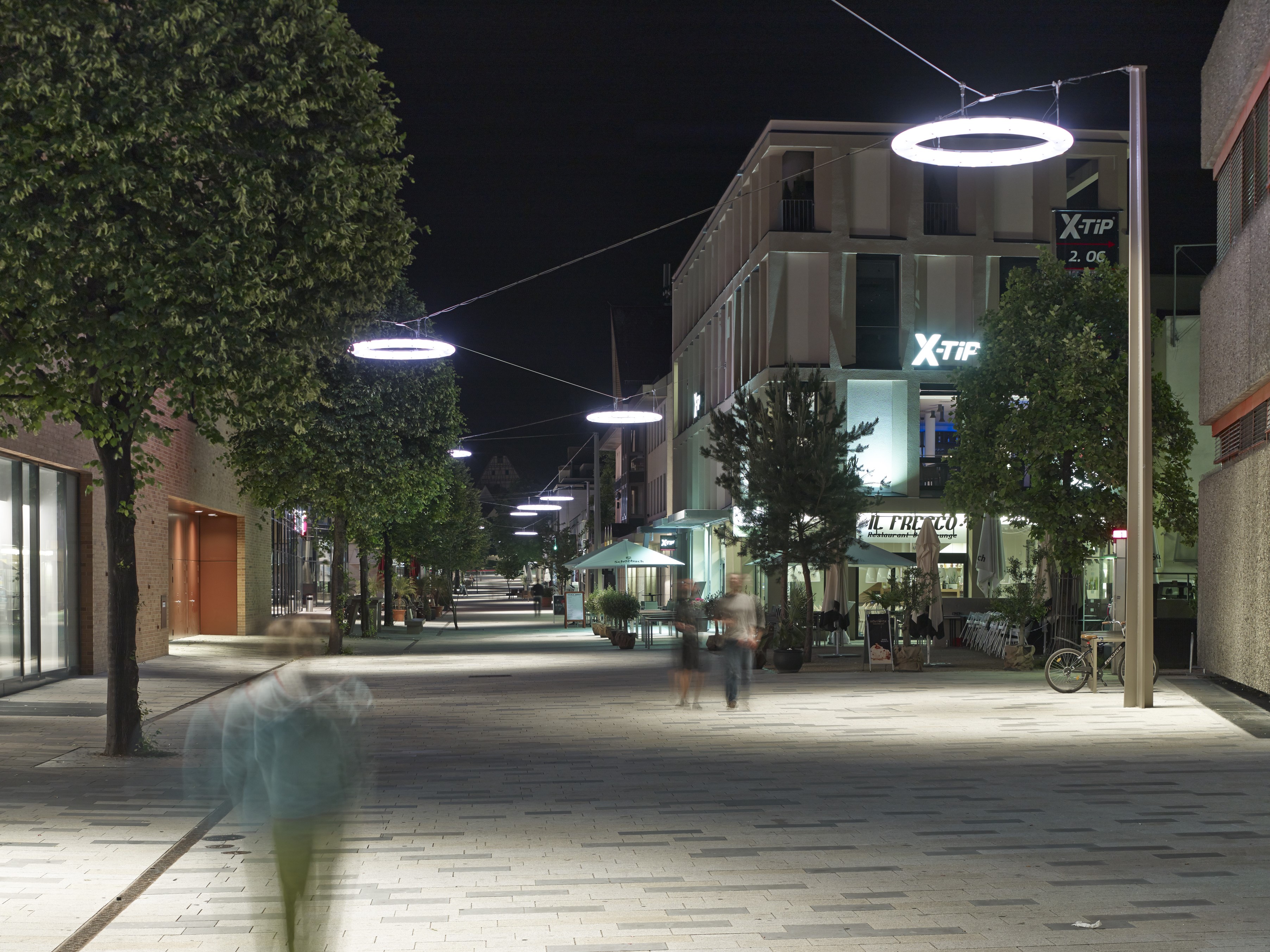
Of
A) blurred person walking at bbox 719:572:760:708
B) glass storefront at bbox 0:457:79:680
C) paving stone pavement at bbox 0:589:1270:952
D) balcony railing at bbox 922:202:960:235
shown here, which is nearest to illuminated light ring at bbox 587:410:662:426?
balcony railing at bbox 922:202:960:235

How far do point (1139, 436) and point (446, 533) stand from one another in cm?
4003

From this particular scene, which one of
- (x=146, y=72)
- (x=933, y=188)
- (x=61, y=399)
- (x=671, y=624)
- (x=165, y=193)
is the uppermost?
(x=933, y=188)

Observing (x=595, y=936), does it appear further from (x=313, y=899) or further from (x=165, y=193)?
(x=165, y=193)

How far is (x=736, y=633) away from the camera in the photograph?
1823cm

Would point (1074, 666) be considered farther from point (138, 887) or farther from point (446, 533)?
point (446, 533)

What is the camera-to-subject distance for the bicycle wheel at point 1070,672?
66.5 ft

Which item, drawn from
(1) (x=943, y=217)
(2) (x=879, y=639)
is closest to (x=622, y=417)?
(1) (x=943, y=217)

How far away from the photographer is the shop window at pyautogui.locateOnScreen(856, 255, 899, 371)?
39344 mm

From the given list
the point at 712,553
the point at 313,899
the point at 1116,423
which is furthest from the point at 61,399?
the point at 712,553

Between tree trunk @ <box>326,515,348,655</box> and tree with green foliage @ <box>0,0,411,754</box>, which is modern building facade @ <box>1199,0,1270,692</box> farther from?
tree trunk @ <box>326,515,348,655</box>

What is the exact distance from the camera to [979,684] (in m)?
22.5

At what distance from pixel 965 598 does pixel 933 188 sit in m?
11.5

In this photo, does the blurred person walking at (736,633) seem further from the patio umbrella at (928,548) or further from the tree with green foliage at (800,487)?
the patio umbrella at (928,548)

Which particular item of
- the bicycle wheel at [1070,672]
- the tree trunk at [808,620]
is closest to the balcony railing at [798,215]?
the tree trunk at [808,620]
